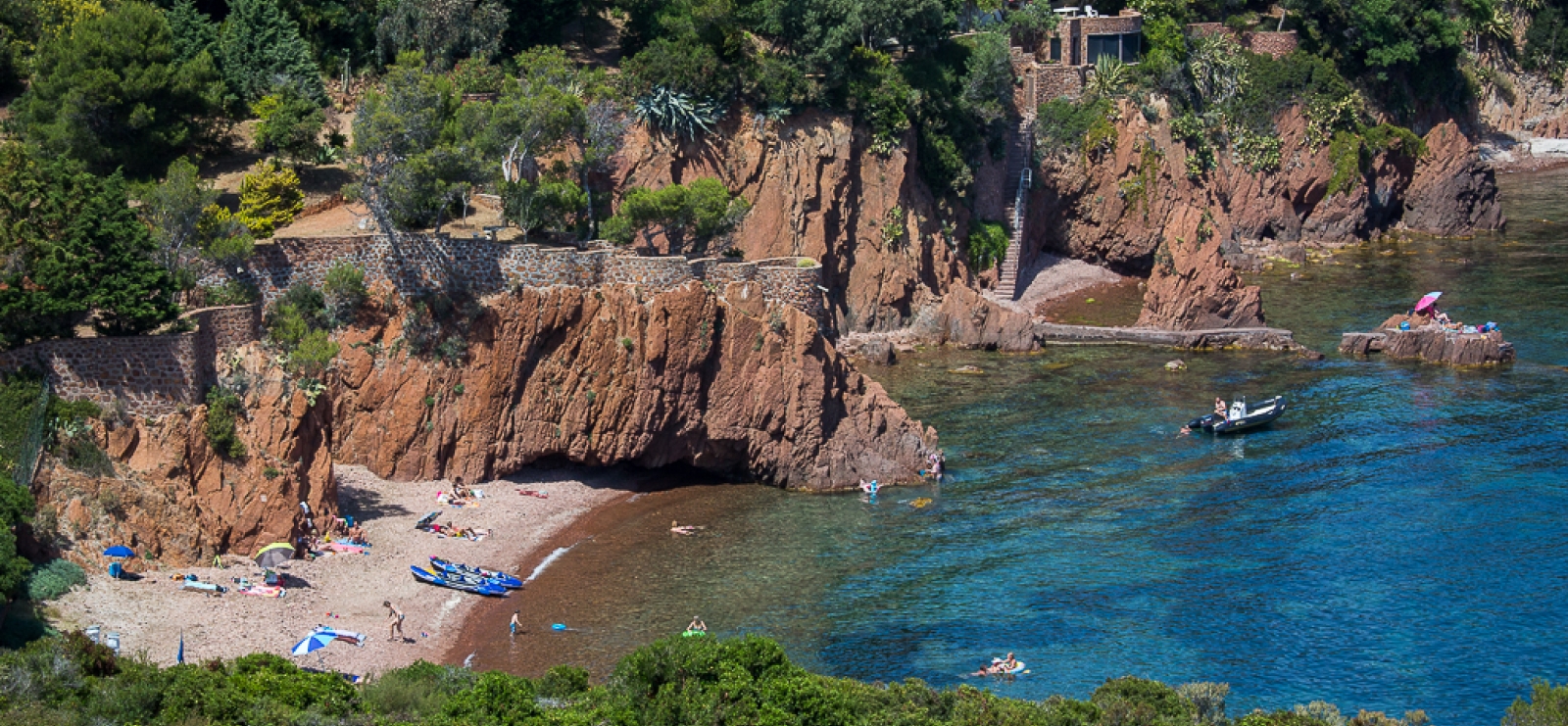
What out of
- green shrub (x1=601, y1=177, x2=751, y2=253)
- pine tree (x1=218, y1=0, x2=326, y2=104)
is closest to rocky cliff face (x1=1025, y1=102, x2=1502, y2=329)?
green shrub (x1=601, y1=177, x2=751, y2=253)

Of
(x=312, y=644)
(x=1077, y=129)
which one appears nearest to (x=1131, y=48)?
(x=1077, y=129)

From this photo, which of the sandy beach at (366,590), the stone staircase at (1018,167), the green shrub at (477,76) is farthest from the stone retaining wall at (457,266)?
the stone staircase at (1018,167)

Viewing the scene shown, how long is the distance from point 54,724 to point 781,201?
44.5m

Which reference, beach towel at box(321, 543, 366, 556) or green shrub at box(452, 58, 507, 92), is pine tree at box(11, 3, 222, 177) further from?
beach towel at box(321, 543, 366, 556)

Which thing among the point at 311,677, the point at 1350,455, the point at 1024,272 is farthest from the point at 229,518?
the point at 1024,272

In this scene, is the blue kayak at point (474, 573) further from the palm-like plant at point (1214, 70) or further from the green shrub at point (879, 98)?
the palm-like plant at point (1214, 70)

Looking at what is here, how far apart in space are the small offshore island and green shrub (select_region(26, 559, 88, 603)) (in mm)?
160

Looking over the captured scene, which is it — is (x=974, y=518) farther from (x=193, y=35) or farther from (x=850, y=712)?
(x=193, y=35)

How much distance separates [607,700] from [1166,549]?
22036mm

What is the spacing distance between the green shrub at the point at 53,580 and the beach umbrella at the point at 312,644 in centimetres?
556

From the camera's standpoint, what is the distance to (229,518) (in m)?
47.6

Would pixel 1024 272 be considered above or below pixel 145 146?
below

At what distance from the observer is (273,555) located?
46781 mm

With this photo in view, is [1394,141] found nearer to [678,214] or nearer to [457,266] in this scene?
[678,214]
